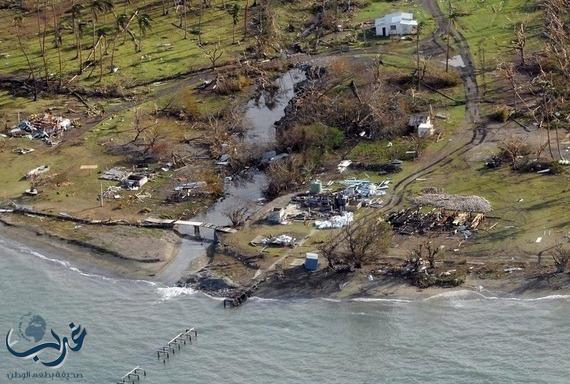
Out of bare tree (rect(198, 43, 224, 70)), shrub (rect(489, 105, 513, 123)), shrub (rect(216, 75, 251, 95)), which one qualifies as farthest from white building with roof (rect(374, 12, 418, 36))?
shrub (rect(489, 105, 513, 123))

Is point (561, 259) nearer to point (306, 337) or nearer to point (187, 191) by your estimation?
point (306, 337)

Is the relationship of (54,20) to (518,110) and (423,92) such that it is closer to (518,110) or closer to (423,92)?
(423,92)

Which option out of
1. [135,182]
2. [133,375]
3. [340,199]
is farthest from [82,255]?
[340,199]

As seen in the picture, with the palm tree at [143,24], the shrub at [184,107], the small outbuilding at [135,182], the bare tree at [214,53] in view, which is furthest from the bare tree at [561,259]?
the palm tree at [143,24]

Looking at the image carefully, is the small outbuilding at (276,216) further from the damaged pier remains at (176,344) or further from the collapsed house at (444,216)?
the damaged pier remains at (176,344)

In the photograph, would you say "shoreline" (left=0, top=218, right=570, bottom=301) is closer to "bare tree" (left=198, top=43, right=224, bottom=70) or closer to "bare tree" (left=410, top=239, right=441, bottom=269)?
"bare tree" (left=410, top=239, right=441, bottom=269)

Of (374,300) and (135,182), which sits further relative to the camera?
(135,182)

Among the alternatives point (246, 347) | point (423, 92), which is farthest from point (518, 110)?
point (246, 347)
